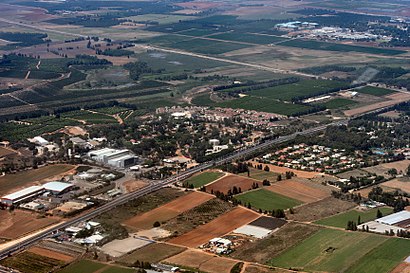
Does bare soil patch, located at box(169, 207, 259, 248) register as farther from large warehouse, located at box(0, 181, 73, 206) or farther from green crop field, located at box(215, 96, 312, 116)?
green crop field, located at box(215, 96, 312, 116)

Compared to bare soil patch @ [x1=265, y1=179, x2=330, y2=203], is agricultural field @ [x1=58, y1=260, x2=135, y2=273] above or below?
above

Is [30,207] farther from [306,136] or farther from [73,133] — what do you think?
[306,136]

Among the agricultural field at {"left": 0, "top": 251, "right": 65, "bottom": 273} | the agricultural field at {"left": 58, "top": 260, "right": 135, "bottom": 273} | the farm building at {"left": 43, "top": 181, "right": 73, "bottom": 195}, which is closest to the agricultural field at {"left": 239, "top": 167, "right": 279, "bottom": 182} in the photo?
the farm building at {"left": 43, "top": 181, "right": 73, "bottom": 195}

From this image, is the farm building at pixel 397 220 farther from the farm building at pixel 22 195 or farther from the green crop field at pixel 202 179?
the farm building at pixel 22 195

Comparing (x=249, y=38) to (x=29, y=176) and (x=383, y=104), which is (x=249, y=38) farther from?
(x=29, y=176)

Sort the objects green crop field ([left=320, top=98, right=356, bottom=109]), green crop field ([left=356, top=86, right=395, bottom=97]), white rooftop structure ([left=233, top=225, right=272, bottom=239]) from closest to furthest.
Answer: white rooftop structure ([left=233, top=225, right=272, bottom=239]), green crop field ([left=320, top=98, right=356, bottom=109]), green crop field ([left=356, top=86, right=395, bottom=97])

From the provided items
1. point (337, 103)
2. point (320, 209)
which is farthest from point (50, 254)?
point (337, 103)
